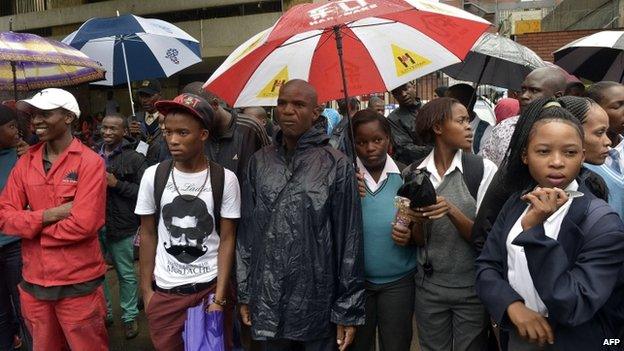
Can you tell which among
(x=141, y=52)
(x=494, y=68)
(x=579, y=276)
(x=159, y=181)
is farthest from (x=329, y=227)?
(x=141, y=52)

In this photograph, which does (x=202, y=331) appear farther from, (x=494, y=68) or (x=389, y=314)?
(x=494, y=68)

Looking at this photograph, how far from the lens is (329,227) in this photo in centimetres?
259

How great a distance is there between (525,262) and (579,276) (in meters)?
0.20

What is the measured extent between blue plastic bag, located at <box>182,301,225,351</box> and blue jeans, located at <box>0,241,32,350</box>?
1560 mm

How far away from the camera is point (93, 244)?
3.20m

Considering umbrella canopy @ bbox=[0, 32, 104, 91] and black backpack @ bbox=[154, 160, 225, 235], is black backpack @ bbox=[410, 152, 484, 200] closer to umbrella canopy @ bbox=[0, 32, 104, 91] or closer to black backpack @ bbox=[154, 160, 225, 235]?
black backpack @ bbox=[154, 160, 225, 235]

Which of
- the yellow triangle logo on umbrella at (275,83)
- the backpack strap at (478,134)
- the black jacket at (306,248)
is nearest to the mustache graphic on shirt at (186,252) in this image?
the black jacket at (306,248)

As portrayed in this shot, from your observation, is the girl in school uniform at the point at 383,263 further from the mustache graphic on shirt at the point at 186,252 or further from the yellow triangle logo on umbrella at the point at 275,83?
the mustache graphic on shirt at the point at 186,252

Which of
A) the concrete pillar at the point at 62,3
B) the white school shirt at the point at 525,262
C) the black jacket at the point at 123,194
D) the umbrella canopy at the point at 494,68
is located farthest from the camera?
the concrete pillar at the point at 62,3

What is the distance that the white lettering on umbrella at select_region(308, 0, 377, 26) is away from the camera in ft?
7.89

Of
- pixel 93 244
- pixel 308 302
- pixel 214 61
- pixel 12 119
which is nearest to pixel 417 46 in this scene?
pixel 308 302

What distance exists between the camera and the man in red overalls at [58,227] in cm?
301

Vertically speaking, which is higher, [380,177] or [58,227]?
[380,177]

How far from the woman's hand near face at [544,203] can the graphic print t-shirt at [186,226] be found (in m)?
1.60
